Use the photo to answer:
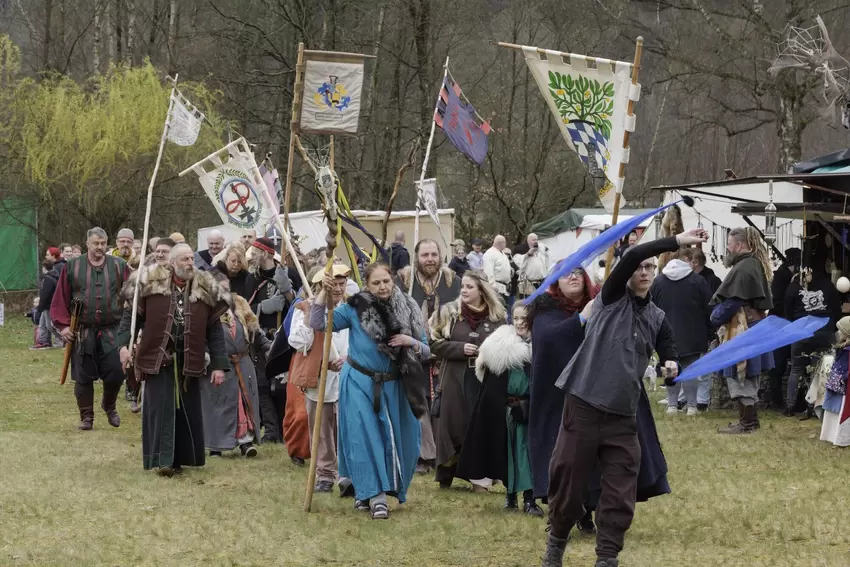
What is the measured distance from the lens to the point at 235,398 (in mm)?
10797

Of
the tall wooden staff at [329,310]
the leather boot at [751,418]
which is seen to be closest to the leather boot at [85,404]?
the tall wooden staff at [329,310]

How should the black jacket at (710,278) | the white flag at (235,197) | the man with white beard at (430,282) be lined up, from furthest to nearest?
the black jacket at (710,278)
the white flag at (235,197)
the man with white beard at (430,282)

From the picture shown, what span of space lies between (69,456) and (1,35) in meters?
21.1

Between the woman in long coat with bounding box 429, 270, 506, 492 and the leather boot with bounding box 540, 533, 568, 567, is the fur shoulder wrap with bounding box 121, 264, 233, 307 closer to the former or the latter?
the woman in long coat with bounding box 429, 270, 506, 492

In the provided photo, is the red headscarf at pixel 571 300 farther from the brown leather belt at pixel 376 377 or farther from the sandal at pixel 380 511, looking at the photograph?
the sandal at pixel 380 511

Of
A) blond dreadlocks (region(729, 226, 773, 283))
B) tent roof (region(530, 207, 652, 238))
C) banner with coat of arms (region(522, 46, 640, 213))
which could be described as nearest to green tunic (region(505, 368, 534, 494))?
banner with coat of arms (region(522, 46, 640, 213))

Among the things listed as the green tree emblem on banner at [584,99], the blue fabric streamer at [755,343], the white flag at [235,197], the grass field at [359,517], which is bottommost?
the grass field at [359,517]

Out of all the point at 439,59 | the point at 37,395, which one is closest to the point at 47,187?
the point at 439,59

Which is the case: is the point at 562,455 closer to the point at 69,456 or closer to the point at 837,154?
the point at 69,456

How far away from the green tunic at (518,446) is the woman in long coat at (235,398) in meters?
3.08

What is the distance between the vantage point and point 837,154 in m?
12.6

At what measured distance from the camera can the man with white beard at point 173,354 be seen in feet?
31.6

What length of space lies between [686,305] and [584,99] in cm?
603

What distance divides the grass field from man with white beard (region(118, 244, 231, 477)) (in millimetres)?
244
